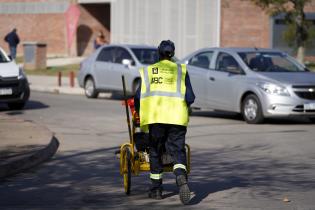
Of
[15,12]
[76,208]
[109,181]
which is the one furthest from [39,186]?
[15,12]

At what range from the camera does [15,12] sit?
47.7 metres

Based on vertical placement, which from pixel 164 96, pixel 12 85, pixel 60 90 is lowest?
pixel 60 90

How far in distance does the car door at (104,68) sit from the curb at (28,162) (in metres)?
10.8

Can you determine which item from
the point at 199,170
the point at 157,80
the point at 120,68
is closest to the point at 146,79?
the point at 157,80

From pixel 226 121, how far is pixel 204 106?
68 centimetres

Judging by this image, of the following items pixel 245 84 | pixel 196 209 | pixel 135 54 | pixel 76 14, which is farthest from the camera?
pixel 76 14

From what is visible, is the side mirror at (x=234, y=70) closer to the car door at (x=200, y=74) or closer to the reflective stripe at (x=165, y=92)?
the car door at (x=200, y=74)

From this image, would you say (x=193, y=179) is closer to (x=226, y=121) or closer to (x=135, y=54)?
(x=226, y=121)

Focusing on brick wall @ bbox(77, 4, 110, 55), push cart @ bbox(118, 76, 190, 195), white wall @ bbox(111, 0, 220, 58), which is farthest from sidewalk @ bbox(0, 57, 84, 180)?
brick wall @ bbox(77, 4, 110, 55)

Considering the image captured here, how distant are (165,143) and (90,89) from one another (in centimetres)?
1584

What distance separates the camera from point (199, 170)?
1132 centimetres

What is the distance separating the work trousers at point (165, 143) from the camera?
8812 mm

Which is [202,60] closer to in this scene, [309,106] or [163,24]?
[309,106]

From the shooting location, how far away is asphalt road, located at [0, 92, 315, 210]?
9008 millimetres
